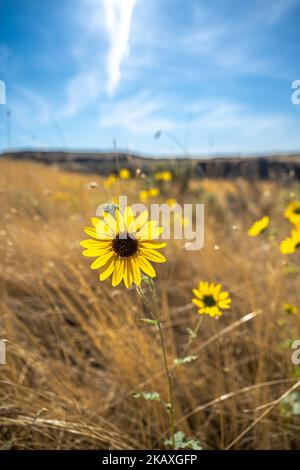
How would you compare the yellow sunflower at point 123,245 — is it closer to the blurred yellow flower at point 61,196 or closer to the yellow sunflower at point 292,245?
the yellow sunflower at point 292,245

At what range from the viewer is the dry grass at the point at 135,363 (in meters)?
1.15

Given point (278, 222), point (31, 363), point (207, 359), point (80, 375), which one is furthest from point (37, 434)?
point (278, 222)

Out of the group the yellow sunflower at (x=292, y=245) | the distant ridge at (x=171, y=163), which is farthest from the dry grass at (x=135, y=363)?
the distant ridge at (x=171, y=163)

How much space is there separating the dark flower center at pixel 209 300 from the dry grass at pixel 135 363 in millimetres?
197

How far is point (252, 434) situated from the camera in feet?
4.30

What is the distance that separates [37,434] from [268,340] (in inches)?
43.9

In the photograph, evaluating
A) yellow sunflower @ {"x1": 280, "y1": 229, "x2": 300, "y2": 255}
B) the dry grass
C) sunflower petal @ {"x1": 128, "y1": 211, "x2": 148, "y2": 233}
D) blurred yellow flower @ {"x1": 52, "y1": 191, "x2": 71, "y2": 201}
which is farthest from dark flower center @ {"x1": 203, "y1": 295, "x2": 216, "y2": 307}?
blurred yellow flower @ {"x1": 52, "y1": 191, "x2": 71, "y2": 201}

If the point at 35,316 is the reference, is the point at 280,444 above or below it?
below

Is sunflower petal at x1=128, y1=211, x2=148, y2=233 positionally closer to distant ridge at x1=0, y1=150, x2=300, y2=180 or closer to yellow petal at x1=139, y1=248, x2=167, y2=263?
yellow petal at x1=139, y1=248, x2=167, y2=263

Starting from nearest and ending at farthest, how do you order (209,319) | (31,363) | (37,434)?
(37,434)
(31,363)
(209,319)

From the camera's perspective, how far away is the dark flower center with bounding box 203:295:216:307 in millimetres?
1147

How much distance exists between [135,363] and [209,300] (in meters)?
0.46

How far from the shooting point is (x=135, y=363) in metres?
1.36

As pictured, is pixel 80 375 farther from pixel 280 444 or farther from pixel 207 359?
pixel 280 444
